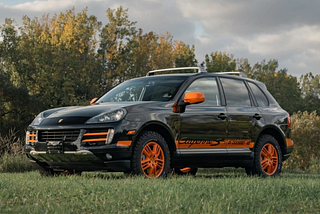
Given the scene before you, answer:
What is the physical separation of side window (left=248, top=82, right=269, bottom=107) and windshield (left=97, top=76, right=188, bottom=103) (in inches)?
82.1

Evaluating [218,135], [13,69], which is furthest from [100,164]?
[13,69]

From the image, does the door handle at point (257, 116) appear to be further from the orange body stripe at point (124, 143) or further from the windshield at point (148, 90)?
the orange body stripe at point (124, 143)

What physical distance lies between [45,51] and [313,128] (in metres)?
32.9

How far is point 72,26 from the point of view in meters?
56.7

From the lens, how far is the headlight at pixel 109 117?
27.4 ft

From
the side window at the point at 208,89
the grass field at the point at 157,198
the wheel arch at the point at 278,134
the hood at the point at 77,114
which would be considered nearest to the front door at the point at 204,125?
the side window at the point at 208,89

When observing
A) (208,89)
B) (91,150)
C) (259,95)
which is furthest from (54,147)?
(259,95)

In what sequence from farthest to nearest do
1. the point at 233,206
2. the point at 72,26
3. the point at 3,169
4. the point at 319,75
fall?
the point at 319,75, the point at 72,26, the point at 3,169, the point at 233,206

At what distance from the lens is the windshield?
945cm

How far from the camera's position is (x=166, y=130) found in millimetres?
8961

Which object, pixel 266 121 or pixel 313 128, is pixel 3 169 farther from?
pixel 313 128

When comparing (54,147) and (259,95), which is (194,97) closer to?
(54,147)

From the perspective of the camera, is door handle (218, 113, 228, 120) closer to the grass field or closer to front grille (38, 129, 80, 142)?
front grille (38, 129, 80, 142)

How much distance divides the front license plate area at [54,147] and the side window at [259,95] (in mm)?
4482
